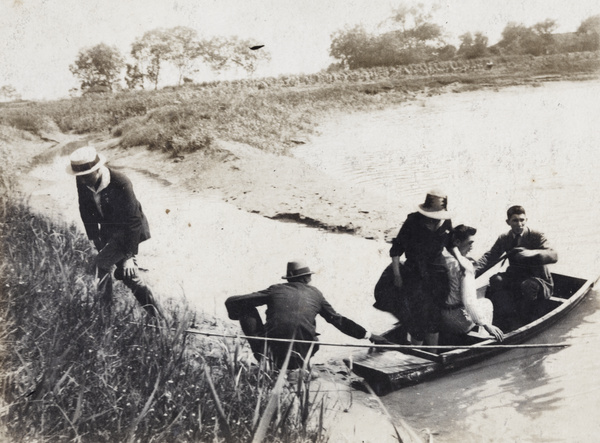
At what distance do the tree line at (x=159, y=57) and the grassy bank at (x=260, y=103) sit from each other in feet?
1.84

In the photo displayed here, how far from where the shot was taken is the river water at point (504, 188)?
4367mm

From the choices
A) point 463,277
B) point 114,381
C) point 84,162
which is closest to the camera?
point 114,381

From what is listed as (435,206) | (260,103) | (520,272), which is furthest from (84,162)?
(260,103)

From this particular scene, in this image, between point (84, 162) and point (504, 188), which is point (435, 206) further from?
point (84, 162)

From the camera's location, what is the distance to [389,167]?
306 inches

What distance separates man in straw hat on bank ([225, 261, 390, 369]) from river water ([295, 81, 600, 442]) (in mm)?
880

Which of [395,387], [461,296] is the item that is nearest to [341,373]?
[395,387]

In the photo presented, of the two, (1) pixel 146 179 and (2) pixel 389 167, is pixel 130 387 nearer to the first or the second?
(1) pixel 146 179

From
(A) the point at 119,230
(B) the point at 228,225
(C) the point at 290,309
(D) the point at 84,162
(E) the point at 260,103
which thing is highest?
(E) the point at 260,103

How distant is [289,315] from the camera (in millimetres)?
4160

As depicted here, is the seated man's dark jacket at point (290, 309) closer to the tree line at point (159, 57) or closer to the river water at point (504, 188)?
the river water at point (504, 188)

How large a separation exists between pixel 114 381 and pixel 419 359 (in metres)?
2.59

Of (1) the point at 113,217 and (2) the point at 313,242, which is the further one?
(2) the point at 313,242

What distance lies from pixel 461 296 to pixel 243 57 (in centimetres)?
376
